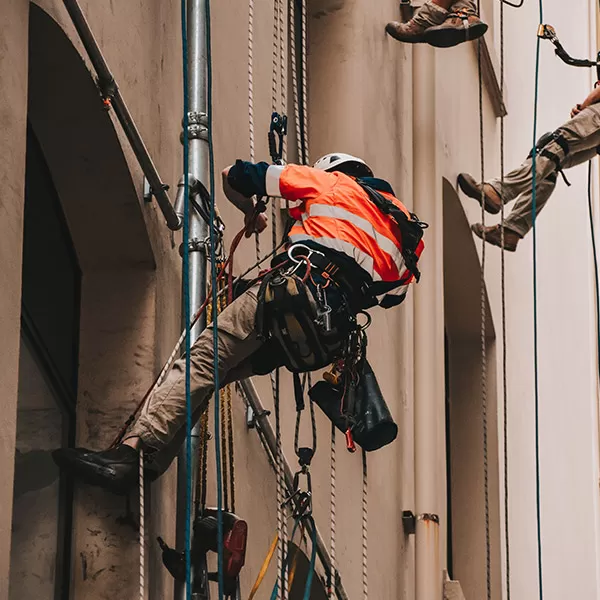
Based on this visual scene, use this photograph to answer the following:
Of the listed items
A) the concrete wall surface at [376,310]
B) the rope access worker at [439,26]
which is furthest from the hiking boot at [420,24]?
the concrete wall surface at [376,310]

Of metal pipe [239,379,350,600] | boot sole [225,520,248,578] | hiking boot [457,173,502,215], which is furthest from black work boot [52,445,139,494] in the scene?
hiking boot [457,173,502,215]

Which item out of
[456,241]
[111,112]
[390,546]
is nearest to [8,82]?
[111,112]

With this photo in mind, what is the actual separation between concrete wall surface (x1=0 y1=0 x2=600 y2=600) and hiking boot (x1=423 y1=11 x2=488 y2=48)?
332 mm

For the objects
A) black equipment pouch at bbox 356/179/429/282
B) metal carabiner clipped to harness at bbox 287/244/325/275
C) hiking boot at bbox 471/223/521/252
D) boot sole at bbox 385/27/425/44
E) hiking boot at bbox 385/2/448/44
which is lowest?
metal carabiner clipped to harness at bbox 287/244/325/275

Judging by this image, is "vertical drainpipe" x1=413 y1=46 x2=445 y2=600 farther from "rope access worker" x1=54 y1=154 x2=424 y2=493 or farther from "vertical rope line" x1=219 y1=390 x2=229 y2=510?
"rope access worker" x1=54 y1=154 x2=424 y2=493

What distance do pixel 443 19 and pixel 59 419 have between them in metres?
Answer: 4.76

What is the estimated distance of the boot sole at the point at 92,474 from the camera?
655 cm

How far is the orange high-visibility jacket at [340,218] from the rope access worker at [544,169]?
15.2 feet

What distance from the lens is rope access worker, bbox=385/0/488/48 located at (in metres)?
10.9

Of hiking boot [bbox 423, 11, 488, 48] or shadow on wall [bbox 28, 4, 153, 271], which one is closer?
shadow on wall [bbox 28, 4, 153, 271]

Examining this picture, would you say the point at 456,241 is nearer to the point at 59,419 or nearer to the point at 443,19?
the point at 443,19

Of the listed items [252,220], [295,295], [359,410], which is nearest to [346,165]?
[252,220]

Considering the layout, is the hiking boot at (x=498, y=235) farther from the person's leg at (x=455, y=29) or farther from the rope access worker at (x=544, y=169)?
A: the person's leg at (x=455, y=29)

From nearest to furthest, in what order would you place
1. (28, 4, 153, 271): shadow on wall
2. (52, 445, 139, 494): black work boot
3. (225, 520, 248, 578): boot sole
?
(28, 4, 153, 271): shadow on wall → (52, 445, 139, 494): black work boot → (225, 520, 248, 578): boot sole
